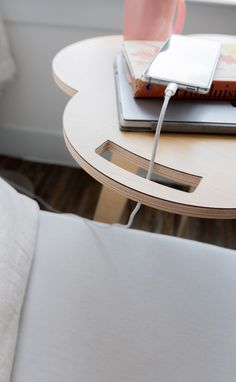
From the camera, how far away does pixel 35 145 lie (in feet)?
4.10

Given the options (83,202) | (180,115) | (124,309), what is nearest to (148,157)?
(180,115)

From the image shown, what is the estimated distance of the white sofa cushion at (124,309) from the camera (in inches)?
16.8

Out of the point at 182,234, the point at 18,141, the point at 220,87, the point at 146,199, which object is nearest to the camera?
the point at 146,199

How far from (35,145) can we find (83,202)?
1.02 ft

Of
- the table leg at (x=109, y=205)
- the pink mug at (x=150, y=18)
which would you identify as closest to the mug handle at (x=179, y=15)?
the pink mug at (x=150, y=18)

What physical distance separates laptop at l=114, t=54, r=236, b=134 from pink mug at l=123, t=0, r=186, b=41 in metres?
0.23

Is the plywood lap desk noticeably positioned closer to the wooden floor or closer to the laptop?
the laptop

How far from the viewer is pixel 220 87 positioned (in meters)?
0.47

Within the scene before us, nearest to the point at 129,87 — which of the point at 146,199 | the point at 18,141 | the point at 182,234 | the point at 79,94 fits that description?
the point at 79,94

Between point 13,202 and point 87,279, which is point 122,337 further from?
point 13,202

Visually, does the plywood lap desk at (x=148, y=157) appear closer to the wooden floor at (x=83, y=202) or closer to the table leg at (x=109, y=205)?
the table leg at (x=109, y=205)

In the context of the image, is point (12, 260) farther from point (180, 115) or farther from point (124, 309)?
point (180, 115)

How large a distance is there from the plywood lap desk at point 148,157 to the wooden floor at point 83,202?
61 cm

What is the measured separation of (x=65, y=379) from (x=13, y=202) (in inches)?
10.3
